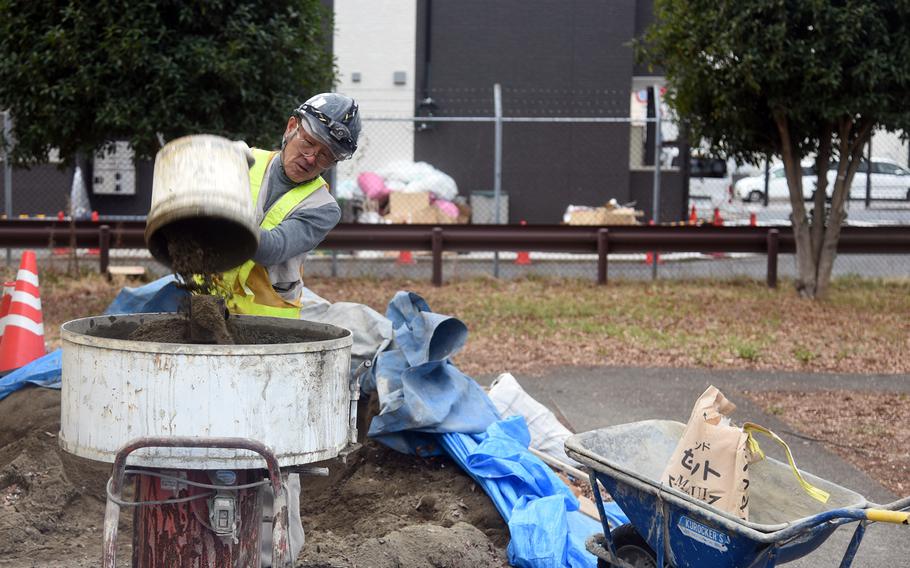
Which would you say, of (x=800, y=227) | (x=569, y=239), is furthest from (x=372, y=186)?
(x=800, y=227)

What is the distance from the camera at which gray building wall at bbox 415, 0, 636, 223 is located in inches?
872

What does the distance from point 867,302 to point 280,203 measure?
10099mm

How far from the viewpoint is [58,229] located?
515 inches


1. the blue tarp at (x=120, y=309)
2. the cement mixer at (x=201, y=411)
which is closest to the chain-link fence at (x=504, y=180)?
the blue tarp at (x=120, y=309)

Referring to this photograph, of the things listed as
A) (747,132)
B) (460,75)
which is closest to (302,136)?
(747,132)

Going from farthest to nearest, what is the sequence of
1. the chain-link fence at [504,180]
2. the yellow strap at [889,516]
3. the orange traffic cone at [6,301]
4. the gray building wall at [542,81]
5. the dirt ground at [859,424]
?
the gray building wall at [542,81]
the chain-link fence at [504,180]
the orange traffic cone at [6,301]
the dirt ground at [859,424]
the yellow strap at [889,516]

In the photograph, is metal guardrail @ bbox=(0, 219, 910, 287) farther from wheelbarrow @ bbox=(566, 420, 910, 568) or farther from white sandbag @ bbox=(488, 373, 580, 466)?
wheelbarrow @ bbox=(566, 420, 910, 568)

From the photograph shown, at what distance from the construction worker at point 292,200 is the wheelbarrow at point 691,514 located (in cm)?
132

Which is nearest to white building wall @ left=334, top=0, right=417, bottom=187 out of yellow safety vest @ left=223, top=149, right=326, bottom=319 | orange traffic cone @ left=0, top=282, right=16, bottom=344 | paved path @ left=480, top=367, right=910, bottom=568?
paved path @ left=480, top=367, right=910, bottom=568

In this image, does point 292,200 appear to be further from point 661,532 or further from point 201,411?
point 661,532

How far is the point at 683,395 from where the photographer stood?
7871 millimetres

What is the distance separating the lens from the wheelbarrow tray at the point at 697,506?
144 inches

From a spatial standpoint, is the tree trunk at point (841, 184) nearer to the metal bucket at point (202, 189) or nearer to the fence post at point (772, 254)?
the fence post at point (772, 254)

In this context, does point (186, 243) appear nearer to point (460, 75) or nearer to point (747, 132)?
Result: point (747, 132)
